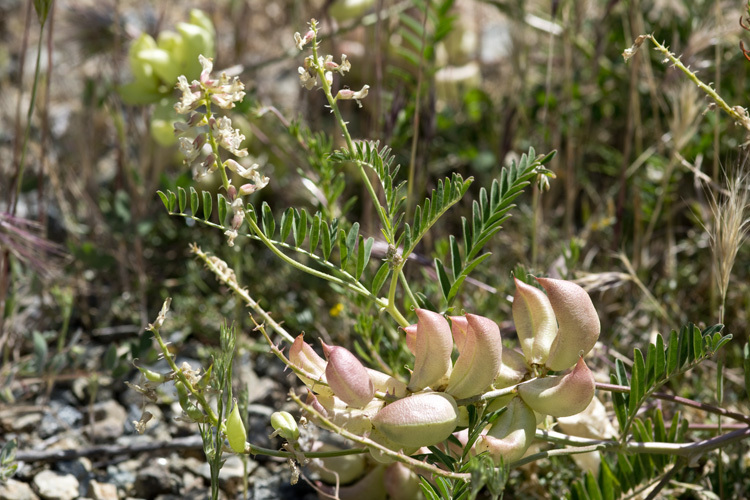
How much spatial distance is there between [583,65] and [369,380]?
158cm

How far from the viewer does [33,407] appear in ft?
4.48

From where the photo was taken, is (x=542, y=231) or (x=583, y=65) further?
(x=583, y=65)

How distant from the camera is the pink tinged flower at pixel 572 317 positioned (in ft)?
2.74

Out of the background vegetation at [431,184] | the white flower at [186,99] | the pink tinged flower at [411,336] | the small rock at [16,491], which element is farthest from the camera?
the background vegetation at [431,184]

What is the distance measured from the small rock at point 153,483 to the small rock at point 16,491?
0.16 metres

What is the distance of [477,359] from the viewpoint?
0.81 m

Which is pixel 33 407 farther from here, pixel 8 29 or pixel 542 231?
pixel 8 29

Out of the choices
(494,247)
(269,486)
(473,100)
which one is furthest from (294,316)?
(473,100)

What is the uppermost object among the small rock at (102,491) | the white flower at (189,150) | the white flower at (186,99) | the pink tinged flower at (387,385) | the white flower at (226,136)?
the white flower at (186,99)

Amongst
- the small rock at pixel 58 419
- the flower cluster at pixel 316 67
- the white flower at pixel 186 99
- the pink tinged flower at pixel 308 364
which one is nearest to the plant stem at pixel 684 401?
the pink tinged flower at pixel 308 364

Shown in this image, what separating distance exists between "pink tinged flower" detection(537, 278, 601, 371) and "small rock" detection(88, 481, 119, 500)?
806mm

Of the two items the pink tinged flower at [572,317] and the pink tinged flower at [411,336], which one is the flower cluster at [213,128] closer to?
the pink tinged flower at [411,336]

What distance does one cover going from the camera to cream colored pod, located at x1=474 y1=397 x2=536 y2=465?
2.63ft

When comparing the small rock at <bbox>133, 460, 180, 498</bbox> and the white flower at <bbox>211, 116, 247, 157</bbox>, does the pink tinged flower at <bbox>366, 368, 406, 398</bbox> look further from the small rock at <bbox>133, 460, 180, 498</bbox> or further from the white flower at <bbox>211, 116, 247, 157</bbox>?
the small rock at <bbox>133, 460, 180, 498</bbox>
